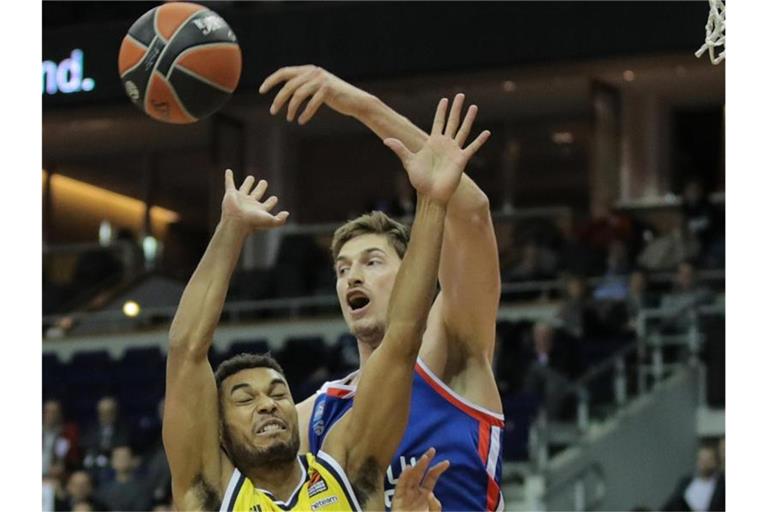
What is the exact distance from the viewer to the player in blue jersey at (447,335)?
3.95m

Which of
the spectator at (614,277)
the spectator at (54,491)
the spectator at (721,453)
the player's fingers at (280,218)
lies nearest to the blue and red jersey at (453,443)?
the player's fingers at (280,218)

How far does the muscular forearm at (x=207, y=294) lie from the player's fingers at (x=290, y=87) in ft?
0.99

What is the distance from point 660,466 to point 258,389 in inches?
286

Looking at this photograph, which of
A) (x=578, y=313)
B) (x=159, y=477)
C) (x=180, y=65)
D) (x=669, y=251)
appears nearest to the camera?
(x=180, y=65)

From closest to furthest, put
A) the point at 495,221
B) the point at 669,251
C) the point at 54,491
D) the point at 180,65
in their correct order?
the point at 180,65 < the point at 54,491 < the point at 669,251 < the point at 495,221

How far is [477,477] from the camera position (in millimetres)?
3957

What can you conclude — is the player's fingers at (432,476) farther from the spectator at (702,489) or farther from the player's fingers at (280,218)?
the spectator at (702,489)

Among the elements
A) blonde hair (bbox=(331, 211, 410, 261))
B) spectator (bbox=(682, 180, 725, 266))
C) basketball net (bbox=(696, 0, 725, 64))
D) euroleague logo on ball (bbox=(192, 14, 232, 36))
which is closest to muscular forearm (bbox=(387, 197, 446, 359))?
blonde hair (bbox=(331, 211, 410, 261))

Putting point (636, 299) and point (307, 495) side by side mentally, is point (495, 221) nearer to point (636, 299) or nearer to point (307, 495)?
point (636, 299)

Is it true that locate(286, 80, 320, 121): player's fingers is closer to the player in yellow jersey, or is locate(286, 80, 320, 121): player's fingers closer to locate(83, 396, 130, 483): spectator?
the player in yellow jersey

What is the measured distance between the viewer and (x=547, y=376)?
10.4 m

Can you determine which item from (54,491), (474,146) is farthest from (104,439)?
(474,146)

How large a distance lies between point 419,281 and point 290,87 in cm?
59
